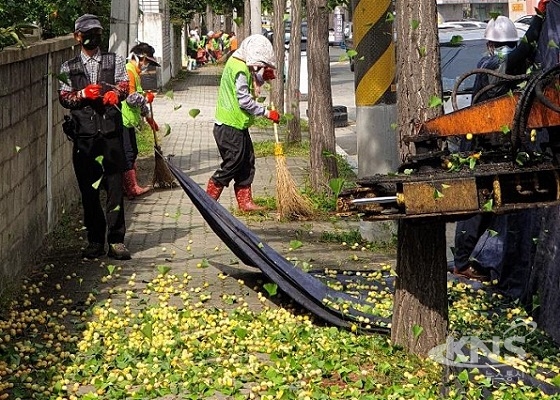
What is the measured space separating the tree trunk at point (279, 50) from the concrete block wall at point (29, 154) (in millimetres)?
8902

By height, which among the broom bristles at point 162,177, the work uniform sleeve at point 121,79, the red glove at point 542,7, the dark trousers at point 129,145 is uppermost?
the red glove at point 542,7

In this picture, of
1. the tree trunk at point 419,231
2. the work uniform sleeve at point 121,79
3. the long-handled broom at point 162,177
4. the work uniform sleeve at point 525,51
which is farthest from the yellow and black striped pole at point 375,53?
the long-handled broom at point 162,177

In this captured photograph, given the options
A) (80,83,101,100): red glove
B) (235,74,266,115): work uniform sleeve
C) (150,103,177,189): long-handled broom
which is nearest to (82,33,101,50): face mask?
(80,83,101,100): red glove

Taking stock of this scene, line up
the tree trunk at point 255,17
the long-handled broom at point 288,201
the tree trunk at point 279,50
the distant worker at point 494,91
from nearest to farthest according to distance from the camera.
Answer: the distant worker at point 494,91 → the long-handled broom at point 288,201 → the tree trunk at point 255,17 → the tree trunk at point 279,50

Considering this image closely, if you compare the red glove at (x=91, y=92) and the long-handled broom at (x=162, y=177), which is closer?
the red glove at (x=91, y=92)

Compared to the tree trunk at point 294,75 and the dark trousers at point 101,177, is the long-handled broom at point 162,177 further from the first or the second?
the tree trunk at point 294,75

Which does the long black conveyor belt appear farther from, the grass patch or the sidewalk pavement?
the grass patch

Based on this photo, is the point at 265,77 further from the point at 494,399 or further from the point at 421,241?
the point at 494,399

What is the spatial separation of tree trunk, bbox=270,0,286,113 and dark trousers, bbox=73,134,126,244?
11028mm

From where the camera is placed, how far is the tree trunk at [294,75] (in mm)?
17836

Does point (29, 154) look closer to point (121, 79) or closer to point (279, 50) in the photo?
point (121, 79)

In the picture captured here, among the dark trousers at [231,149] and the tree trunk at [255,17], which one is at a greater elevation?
the tree trunk at [255,17]

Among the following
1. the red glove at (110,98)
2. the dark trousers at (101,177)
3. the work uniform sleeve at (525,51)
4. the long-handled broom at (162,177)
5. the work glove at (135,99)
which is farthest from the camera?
the long-handled broom at (162,177)

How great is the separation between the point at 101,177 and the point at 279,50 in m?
Result: 12.1
